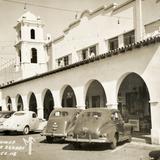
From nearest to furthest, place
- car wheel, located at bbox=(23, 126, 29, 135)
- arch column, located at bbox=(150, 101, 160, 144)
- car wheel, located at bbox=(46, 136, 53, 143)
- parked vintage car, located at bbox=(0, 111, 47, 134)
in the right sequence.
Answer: arch column, located at bbox=(150, 101, 160, 144) < car wheel, located at bbox=(46, 136, 53, 143) < parked vintage car, located at bbox=(0, 111, 47, 134) < car wheel, located at bbox=(23, 126, 29, 135)

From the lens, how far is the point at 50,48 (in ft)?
116

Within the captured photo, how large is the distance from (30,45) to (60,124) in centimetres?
2464

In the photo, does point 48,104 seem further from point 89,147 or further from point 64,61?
point 89,147

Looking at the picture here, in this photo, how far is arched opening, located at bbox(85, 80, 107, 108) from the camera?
82.0 ft

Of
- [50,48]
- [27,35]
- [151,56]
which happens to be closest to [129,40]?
[151,56]

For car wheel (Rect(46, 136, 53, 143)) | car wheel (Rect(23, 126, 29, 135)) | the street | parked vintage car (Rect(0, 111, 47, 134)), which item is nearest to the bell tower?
parked vintage car (Rect(0, 111, 47, 134))

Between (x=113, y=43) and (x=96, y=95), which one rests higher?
(x=113, y=43)

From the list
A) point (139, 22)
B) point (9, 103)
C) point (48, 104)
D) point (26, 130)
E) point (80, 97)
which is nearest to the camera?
point (80, 97)

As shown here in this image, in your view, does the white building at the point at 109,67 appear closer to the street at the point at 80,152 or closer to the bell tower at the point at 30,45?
the street at the point at 80,152

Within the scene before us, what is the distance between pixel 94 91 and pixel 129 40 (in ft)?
15.3

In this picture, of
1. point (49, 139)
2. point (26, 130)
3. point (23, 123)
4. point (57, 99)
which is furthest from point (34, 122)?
point (49, 139)

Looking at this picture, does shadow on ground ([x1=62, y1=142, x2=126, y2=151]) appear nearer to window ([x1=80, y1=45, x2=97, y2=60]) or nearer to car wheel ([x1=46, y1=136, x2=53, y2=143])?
car wheel ([x1=46, y1=136, x2=53, y2=143])

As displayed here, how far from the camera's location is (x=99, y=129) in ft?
49.0

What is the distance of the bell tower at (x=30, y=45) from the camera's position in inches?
1601
